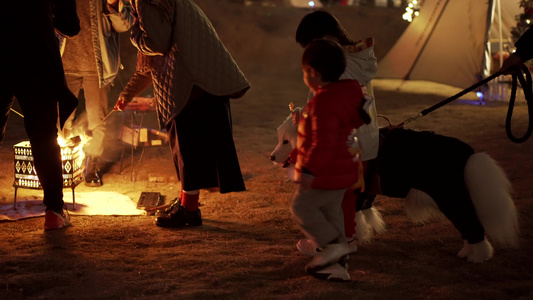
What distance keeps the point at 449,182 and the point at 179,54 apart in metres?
1.90

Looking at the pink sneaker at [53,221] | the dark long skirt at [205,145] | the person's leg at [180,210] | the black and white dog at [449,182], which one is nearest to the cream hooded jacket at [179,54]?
the dark long skirt at [205,145]

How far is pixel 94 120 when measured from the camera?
551 cm

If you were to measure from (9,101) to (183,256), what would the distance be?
1.59 meters

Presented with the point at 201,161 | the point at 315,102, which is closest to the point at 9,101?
the point at 201,161

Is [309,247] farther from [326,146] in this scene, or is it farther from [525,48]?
[525,48]

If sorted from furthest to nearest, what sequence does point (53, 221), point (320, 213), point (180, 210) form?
point (180, 210), point (53, 221), point (320, 213)

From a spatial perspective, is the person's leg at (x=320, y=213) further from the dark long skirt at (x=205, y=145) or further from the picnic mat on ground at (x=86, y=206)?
the picnic mat on ground at (x=86, y=206)

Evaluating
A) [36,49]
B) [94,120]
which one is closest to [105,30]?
[94,120]

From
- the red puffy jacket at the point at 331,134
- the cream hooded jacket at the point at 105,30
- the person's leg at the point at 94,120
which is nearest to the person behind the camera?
the red puffy jacket at the point at 331,134

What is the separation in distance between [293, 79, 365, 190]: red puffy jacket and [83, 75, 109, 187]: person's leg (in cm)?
302

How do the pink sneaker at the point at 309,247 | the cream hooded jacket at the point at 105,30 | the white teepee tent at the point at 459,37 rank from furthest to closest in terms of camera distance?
the white teepee tent at the point at 459,37
the cream hooded jacket at the point at 105,30
the pink sneaker at the point at 309,247

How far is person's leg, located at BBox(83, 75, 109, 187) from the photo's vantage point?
17.8 ft

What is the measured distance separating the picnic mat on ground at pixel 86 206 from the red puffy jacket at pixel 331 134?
86.3 inches

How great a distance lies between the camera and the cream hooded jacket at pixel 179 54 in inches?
151
